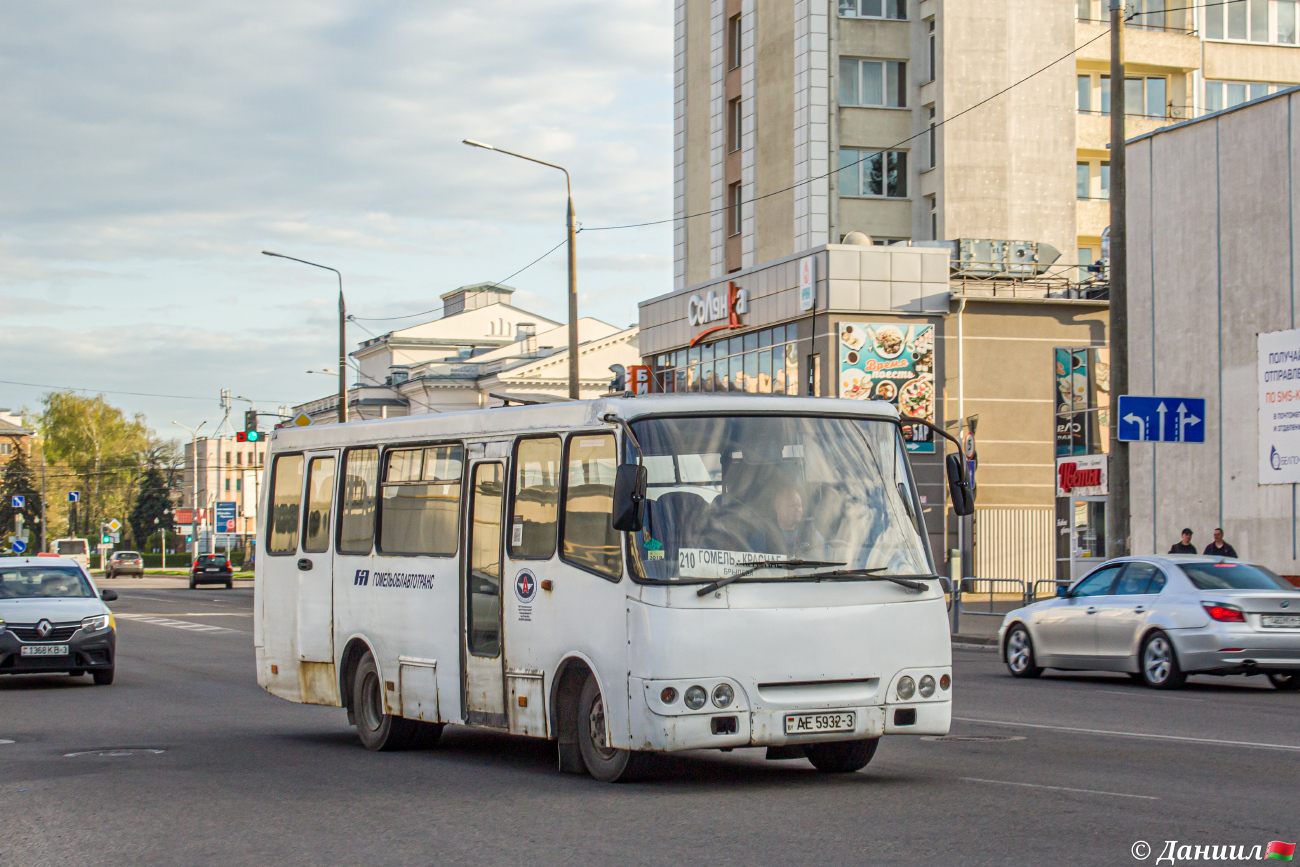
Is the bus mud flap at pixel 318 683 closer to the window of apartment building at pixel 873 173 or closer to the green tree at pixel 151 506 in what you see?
the window of apartment building at pixel 873 173

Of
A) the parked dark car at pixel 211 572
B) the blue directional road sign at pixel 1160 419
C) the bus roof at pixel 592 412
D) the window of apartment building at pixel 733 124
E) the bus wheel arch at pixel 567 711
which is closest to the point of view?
the bus roof at pixel 592 412

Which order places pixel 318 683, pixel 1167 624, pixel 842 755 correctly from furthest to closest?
1. pixel 1167 624
2. pixel 318 683
3. pixel 842 755

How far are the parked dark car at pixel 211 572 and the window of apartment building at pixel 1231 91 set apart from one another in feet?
137

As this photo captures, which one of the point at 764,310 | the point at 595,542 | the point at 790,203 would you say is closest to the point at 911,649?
the point at 595,542

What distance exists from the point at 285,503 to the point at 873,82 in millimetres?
36300

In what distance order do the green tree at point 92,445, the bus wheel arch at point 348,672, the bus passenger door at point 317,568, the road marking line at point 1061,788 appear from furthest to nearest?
the green tree at point 92,445
the bus passenger door at point 317,568
the bus wheel arch at point 348,672
the road marking line at point 1061,788

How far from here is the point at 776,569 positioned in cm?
933

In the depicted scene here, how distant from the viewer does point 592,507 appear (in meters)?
9.88

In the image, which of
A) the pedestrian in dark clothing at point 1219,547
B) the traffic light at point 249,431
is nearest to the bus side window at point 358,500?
the pedestrian in dark clothing at point 1219,547

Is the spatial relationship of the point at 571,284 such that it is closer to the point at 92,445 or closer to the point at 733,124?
the point at 733,124

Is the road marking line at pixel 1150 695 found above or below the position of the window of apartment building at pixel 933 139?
below

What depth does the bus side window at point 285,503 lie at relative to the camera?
1377 centimetres

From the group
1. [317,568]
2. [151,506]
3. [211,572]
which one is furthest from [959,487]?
[151,506]

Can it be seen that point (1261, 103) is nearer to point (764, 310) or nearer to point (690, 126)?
point (764, 310)
